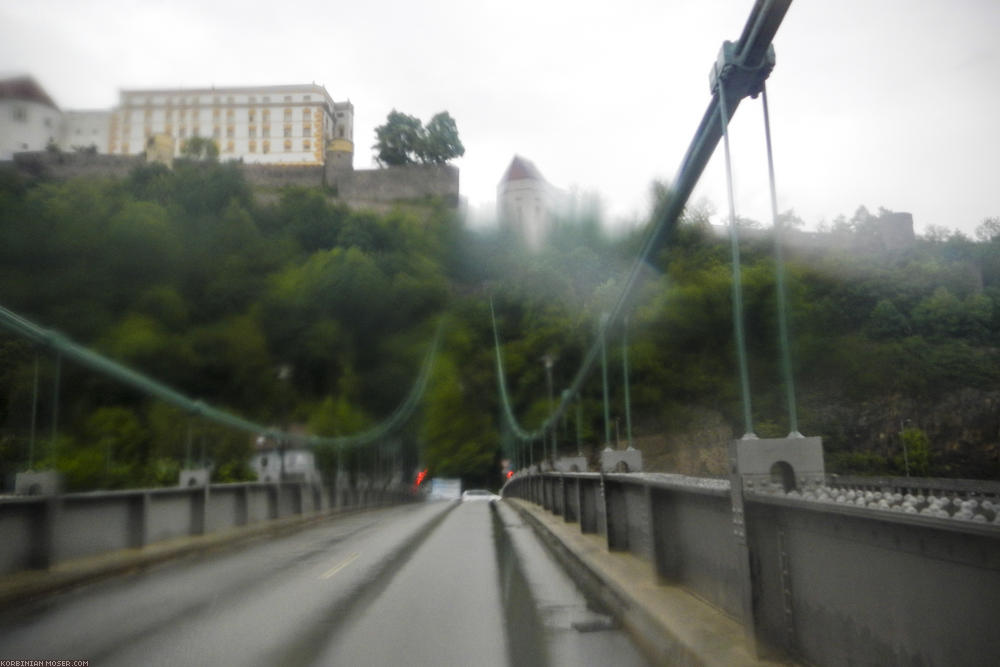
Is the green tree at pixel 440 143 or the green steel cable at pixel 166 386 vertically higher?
the green tree at pixel 440 143

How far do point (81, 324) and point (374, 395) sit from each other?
14746 mm

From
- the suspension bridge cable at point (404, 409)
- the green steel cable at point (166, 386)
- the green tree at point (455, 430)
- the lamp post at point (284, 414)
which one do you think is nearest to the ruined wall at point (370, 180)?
the green tree at point (455, 430)

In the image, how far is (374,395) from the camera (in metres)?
33.6

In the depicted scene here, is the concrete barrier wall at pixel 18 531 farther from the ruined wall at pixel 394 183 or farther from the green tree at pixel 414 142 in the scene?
the green tree at pixel 414 142

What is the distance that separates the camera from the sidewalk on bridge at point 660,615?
178 inches

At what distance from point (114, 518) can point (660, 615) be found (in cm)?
908

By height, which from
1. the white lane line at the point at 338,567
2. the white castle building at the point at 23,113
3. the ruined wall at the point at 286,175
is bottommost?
the white lane line at the point at 338,567

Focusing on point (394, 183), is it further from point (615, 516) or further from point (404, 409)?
point (615, 516)

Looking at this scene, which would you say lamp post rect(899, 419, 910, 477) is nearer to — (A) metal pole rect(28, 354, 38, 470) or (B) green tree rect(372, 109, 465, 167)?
(A) metal pole rect(28, 354, 38, 470)

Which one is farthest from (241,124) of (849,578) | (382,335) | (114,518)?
(849,578)

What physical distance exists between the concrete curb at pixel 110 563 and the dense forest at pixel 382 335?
5.81ft

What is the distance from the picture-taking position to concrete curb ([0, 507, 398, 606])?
8.04m

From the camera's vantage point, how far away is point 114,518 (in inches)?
459

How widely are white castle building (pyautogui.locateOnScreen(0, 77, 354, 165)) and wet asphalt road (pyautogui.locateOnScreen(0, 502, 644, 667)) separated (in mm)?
67275
